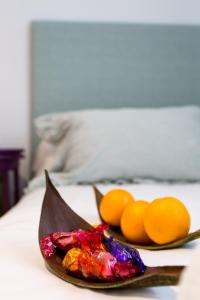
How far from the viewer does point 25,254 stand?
2.57 ft

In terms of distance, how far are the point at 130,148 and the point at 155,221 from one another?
90 cm

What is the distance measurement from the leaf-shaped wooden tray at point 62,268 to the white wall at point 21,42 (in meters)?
1.38

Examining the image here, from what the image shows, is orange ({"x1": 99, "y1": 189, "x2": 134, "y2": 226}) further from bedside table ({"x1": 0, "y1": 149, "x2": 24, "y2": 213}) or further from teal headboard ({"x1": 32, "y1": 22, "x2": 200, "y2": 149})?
teal headboard ({"x1": 32, "y1": 22, "x2": 200, "y2": 149})

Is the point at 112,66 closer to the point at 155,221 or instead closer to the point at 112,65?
the point at 112,65

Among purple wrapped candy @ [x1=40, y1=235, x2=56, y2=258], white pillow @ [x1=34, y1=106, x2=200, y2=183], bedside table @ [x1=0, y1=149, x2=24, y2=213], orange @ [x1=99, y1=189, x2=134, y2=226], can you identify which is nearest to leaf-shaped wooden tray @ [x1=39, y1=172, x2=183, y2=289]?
purple wrapped candy @ [x1=40, y1=235, x2=56, y2=258]

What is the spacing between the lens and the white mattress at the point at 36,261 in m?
0.59

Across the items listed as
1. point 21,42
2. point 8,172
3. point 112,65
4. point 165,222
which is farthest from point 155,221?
point 21,42

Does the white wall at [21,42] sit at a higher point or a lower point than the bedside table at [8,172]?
higher

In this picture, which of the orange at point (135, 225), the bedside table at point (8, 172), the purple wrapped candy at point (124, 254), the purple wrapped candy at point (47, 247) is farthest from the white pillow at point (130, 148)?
the purple wrapped candy at point (124, 254)

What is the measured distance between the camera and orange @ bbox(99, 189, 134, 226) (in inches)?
37.7

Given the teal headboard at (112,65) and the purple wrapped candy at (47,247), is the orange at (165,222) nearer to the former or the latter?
the purple wrapped candy at (47,247)

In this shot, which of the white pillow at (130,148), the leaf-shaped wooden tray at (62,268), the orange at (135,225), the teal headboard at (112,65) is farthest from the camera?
the teal headboard at (112,65)

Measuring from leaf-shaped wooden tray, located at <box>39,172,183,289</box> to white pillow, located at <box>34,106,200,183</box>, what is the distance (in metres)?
0.82

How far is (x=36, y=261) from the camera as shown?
0.74 meters
